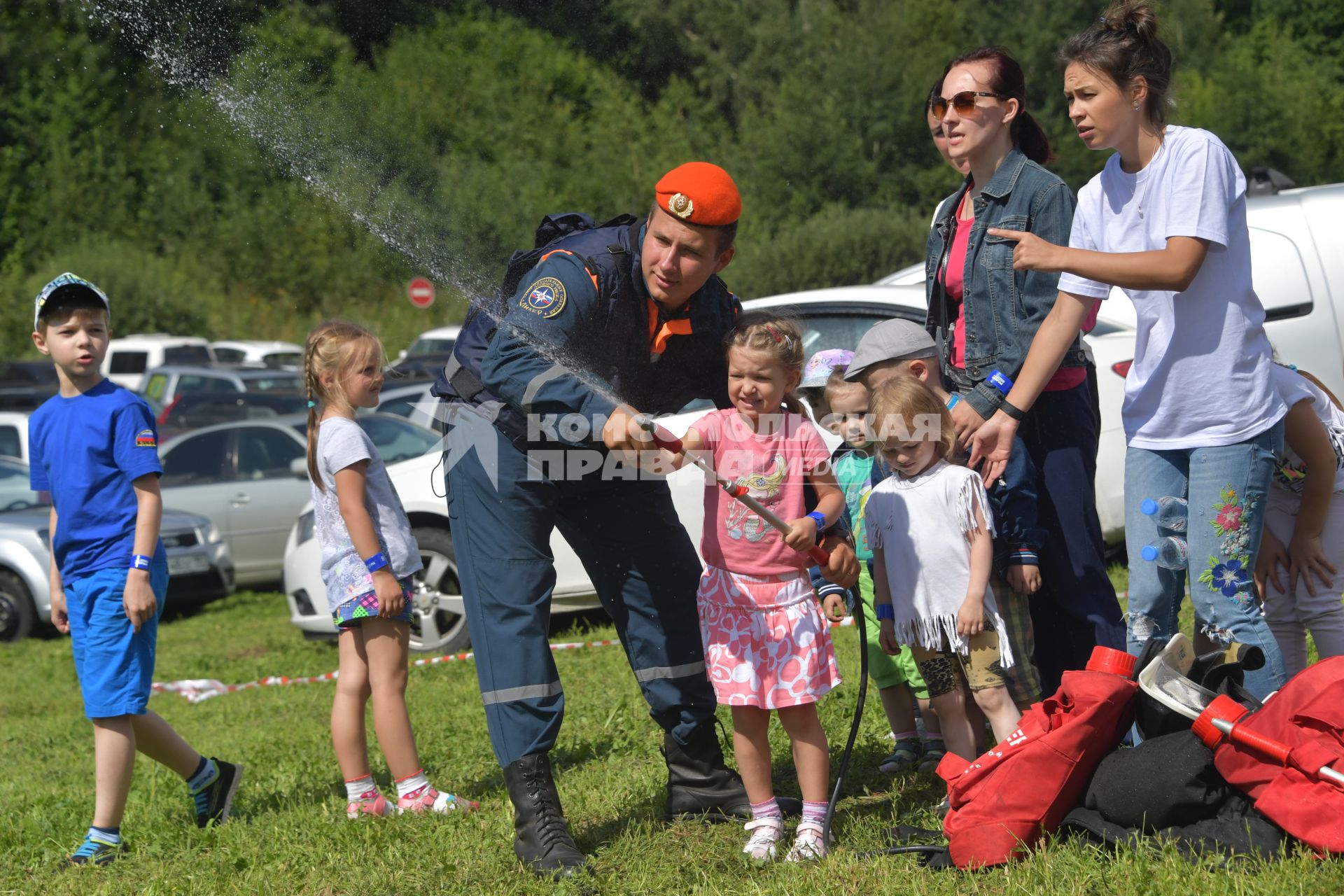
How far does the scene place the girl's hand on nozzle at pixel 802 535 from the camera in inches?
140

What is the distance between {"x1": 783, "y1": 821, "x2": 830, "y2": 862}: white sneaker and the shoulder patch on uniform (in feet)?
5.02

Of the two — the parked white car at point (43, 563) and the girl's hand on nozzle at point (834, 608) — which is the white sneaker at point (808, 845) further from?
the parked white car at point (43, 563)

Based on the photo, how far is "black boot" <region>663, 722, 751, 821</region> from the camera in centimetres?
418

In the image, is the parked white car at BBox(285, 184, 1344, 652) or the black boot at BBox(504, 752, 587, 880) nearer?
the black boot at BBox(504, 752, 587, 880)

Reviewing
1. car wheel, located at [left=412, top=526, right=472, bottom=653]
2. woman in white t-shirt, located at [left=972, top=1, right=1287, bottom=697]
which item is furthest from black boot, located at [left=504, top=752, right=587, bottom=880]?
car wheel, located at [left=412, top=526, right=472, bottom=653]

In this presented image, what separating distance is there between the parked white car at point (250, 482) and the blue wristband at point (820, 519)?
808 centimetres

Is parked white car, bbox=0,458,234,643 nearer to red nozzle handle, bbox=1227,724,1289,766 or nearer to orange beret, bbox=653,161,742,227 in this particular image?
orange beret, bbox=653,161,742,227

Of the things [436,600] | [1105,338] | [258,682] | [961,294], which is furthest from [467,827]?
[1105,338]

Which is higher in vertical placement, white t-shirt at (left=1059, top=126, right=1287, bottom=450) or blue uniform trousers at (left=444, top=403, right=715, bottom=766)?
white t-shirt at (left=1059, top=126, right=1287, bottom=450)

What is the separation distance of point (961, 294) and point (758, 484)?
Answer: 35.5 inches

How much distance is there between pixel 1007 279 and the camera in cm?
391

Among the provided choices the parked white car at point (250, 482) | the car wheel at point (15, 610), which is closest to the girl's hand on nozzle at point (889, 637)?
the parked white car at point (250, 482)

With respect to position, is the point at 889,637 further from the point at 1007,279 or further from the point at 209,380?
the point at 209,380

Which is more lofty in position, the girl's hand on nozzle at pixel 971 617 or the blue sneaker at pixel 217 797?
the girl's hand on nozzle at pixel 971 617
